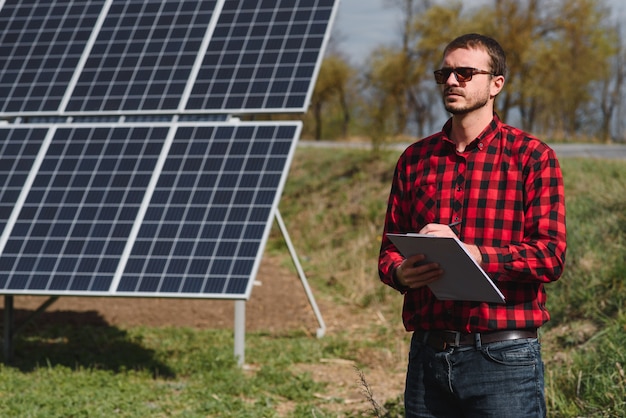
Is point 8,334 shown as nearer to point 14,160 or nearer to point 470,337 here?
point 14,160

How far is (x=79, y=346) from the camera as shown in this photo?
30.5ft

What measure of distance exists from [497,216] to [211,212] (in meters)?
4.62

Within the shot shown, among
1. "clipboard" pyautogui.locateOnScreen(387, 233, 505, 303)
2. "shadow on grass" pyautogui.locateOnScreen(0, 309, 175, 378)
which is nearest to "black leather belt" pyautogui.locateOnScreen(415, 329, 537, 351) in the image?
"clipboard" pyautogui.locateOnScreen(387, 233, 505, 303)

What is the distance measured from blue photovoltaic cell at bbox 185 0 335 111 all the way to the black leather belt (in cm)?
494

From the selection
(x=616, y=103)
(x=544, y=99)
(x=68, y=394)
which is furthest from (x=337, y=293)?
(x=616, y=103)

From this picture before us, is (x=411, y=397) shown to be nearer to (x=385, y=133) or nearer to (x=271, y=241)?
(x=271, y=241)

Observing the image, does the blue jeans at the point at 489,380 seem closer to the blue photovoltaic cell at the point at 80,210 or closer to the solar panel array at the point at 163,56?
the blue photovoltaic cell at the point at 80,210

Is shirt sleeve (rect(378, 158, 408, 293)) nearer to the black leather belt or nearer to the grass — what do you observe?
the black leather belt

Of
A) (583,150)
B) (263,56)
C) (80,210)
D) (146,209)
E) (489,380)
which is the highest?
(583,150)

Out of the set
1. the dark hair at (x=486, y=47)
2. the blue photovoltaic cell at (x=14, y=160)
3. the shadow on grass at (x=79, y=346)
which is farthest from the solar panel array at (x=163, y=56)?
the dark hair at (x=486, y=47)

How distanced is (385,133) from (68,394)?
10.6 m

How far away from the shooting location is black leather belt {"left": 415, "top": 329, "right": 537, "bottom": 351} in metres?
3.41

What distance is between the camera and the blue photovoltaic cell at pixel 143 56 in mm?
9102

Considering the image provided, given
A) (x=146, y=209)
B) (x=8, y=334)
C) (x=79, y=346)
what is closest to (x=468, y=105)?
(x=146, y=209)
